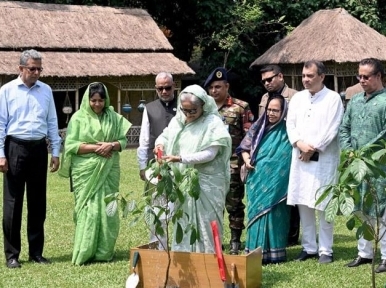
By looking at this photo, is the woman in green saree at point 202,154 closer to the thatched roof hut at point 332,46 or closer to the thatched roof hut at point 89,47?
the thatched roof hut at point 89,47

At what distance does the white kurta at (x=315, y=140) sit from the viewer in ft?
21.7

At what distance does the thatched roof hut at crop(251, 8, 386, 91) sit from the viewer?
857 inches

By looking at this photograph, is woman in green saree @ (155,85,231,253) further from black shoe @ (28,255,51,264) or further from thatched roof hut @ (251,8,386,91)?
thatched roof hut @ (251,8,386,91)

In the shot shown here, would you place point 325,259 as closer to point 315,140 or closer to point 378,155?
point 315,140

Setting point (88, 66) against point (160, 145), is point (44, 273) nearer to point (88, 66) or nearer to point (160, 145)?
point (160, 145)

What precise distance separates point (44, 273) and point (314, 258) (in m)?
2.40

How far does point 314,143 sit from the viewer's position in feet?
21.6

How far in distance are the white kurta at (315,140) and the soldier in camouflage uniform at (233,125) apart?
1.96 feet

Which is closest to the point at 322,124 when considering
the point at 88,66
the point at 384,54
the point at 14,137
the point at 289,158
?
the point at 289,158

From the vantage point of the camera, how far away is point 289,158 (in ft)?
22.4

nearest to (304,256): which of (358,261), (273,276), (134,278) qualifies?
(358,261)

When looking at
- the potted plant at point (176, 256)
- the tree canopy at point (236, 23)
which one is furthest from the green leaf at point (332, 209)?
the tree canopy at point (236, 23)

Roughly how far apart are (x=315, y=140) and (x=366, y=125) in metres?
0.46

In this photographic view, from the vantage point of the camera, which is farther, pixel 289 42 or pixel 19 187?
pixel 289 42
